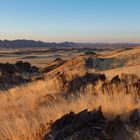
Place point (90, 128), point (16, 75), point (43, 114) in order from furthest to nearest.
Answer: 1. point (16, 75)
2. point (43, 114)
3. point (90, 128)

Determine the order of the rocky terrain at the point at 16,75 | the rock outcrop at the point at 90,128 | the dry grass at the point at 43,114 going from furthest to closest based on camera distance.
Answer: the rocky terrain at the point at 16,75 → the dry grass at the point at 43,114 → the rock outcrop at the point at 90,128

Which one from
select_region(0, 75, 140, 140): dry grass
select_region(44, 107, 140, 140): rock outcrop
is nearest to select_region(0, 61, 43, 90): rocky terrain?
select_region(0, 75, 140, 140): dry grass

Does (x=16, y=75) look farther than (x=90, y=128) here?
Yes

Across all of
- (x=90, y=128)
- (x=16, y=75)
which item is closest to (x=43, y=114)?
(x=90, y=128)

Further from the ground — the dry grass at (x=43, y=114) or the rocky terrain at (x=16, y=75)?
the dry grass at (x=43, y=114)

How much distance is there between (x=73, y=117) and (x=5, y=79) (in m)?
16.0

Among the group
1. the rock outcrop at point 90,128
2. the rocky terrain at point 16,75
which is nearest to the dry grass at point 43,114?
the rock outcrop at point 90,128

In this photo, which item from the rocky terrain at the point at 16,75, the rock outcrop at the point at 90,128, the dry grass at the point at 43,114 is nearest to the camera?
the rock outcrop at the point at 90,128

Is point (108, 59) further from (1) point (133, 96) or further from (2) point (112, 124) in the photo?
(2) point (112, 124)

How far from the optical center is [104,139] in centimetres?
680

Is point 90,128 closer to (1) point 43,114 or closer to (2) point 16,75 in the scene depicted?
(1) point 43,114

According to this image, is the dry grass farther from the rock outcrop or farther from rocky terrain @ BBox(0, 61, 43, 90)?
rocky terrain @ BBox(0, 61, 43, 90)

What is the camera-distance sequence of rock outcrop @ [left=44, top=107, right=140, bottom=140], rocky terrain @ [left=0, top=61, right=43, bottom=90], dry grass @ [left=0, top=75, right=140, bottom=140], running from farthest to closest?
rocky terrain @ [left=0, top=61, right=43, bottom=90] → dry grass @ [left=0, top=75, right=140, bottom=140] → rock outcrop @ [left=44, top=107, right=140, bottom=140]

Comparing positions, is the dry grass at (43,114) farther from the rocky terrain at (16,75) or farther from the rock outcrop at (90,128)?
the rocky terrain at (16,75)
